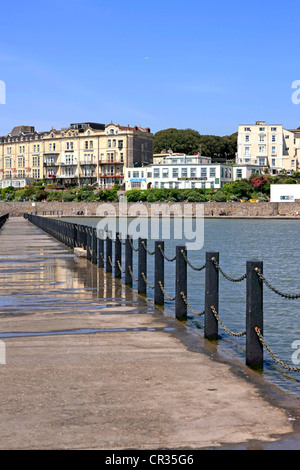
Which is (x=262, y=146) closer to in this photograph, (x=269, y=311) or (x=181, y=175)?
(x=181, y=175)

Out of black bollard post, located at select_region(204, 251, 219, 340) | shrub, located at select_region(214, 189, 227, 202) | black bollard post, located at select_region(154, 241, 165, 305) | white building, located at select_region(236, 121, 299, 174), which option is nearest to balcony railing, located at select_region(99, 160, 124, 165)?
white building, located at select_region(236, 121, 299, 174)

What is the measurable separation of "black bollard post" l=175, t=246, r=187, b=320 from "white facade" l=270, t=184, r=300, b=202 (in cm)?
11836

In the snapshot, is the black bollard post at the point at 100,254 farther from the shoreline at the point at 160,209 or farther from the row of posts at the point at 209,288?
the shoreline at the point at 160,209

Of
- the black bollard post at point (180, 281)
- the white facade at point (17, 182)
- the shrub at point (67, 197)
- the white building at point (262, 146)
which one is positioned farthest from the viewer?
the white facade at point (17, 182)

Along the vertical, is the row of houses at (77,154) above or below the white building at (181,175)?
above

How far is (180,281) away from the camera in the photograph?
1130 cm

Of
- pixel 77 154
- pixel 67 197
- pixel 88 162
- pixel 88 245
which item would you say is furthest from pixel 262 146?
pixel 88 245

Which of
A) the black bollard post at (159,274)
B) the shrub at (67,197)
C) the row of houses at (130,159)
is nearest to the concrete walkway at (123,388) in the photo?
the black bollard post at (159,274)

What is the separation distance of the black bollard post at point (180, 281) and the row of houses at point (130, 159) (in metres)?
124

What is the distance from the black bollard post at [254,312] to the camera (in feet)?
25.9

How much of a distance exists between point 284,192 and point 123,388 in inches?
4904

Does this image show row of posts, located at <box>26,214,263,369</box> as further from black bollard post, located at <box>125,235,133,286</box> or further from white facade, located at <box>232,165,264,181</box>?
white facade, located at <box>232,165,264,181</box>
